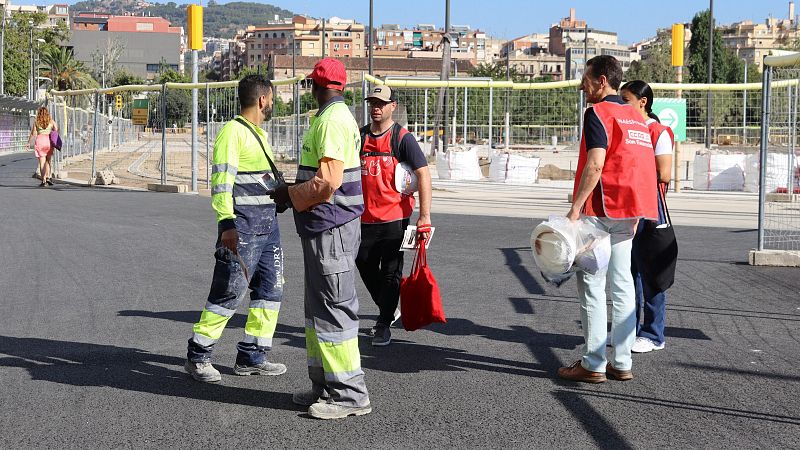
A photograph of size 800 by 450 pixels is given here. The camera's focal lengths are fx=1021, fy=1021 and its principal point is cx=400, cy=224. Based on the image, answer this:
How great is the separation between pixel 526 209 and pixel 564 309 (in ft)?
32.6

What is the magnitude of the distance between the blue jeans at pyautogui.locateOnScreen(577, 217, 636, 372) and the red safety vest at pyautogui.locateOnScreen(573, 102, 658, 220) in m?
0.08

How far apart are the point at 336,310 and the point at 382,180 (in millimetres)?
1989

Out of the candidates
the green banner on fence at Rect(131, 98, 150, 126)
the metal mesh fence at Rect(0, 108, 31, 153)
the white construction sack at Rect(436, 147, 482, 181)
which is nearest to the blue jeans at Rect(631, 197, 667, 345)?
the green banner on fence at Rect(131, 98, 150, 126)

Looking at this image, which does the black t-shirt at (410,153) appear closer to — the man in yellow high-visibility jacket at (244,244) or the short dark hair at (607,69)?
the man in yellow high-visibility jacket at (244,244)

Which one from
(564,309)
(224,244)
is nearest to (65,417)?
(224,244)

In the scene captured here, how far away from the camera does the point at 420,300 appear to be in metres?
6.91

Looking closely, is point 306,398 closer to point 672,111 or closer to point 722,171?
point 672,111

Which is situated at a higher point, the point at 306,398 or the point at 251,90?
the point at 251,90

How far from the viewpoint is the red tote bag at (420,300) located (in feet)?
22.6

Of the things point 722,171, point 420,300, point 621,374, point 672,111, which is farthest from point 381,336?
point 722,171

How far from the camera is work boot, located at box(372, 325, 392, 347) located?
705cm

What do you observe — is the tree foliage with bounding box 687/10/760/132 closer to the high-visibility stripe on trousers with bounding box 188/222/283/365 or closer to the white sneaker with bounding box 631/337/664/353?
the white sneaker with bounding box 631/337/664/353

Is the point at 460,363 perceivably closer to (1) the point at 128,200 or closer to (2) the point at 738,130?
(1) the point at 128,200

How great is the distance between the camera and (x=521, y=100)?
2388 cm
